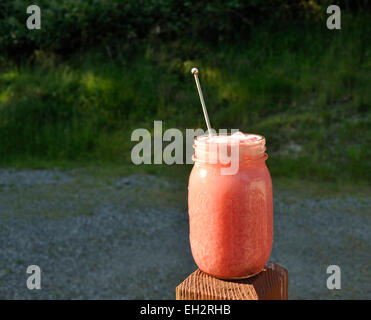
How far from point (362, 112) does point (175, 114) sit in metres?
2.50

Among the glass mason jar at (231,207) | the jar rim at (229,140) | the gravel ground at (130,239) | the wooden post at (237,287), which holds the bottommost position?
the gravel ground at (130,239)

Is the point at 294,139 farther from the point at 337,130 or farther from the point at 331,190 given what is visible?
the point at 331,190

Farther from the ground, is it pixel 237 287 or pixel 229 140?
pixel 229 140

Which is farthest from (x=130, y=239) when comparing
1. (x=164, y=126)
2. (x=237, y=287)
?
(x=237, y=287)

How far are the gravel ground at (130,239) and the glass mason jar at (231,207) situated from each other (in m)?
2.30

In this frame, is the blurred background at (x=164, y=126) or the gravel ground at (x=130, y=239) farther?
the blurred background at (x=164, y=126)

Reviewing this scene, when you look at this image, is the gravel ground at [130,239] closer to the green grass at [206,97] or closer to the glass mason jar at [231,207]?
the green grass at [206,97]

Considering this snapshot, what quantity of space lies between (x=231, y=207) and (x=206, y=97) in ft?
18.7

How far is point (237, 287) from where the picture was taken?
134 centimetres

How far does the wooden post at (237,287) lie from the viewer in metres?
1.31

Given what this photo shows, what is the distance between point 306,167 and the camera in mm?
5586

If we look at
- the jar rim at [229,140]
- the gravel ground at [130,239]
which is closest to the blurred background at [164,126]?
the gravel ground at [130,239]

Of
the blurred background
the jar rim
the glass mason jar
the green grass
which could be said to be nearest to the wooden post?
the glass mason jar

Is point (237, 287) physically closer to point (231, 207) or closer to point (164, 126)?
point (231, 207)
